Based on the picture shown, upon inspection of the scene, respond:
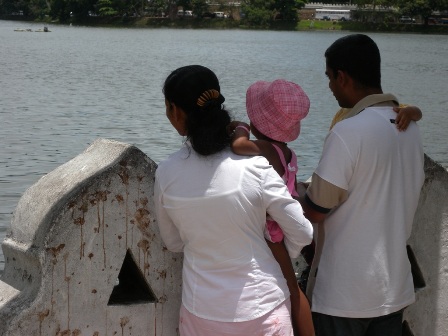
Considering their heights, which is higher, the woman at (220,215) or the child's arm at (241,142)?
the child's arm at (241,142)

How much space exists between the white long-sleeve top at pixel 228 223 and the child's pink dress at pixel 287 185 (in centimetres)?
3

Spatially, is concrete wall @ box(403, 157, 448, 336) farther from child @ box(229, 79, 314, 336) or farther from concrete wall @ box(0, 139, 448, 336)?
concrete wall @ box(0, 139, 448, 336)

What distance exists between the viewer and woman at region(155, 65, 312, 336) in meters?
2.60

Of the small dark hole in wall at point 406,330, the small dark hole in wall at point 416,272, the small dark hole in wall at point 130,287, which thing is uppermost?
the small dark hole in wall at point 130,287

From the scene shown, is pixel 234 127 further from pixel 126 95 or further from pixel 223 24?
pixel 223 24

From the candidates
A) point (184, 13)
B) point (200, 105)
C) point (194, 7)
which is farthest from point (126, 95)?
point (184, 13)

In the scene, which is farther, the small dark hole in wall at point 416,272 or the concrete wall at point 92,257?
the small dark hole in wall at point 416,272

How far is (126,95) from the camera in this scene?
25484 mm

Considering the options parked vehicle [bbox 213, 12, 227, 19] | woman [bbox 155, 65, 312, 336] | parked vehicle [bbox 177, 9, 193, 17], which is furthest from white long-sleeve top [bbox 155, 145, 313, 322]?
parked vehicle [bbox 177, 9, 193, 17]

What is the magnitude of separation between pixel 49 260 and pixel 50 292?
0.10 metres

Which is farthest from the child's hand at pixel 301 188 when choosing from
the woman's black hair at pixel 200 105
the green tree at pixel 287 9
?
the green tree at pixel 287 9

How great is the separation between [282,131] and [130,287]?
734 mm

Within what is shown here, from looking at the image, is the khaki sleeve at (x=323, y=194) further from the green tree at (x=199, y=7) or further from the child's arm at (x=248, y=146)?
the green tree at (x=199, y=7)

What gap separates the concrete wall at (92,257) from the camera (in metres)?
2.75
